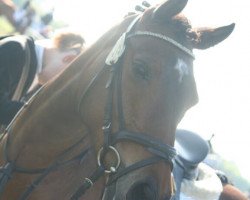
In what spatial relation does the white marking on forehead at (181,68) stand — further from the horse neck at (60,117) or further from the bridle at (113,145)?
the horse neck at (60,117)

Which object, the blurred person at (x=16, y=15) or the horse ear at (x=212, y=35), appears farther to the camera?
the blurred person at (x=16, y=15)

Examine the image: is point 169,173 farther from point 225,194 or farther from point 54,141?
point 225,194

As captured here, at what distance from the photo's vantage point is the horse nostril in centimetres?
293

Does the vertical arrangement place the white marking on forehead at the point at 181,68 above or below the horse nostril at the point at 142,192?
above

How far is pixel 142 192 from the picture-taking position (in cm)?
297

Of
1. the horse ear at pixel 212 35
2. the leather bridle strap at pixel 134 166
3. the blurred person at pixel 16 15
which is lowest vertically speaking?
the blurred person at pixel 16 15

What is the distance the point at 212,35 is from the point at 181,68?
2.34 ft

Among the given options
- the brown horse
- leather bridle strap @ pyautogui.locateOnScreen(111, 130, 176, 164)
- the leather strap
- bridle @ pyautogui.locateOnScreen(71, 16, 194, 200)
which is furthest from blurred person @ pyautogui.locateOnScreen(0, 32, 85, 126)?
leather bridle strap @ pyautogui.locateOnScreen(111, 130, 176, 164)

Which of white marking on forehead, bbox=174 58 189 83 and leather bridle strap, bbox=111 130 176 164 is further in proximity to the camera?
white marking on forehead, bbox=174 58 189 83

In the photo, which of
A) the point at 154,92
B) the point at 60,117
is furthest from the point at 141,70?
the point at 60,117

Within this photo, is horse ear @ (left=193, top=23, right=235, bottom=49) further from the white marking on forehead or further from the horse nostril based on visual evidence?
the horse nostril

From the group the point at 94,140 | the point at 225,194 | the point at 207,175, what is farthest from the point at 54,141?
the point at 225,194

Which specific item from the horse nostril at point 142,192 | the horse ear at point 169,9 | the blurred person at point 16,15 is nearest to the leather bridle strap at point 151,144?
the horse nostril at point 142,192

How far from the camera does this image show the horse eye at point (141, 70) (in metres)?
3.15
